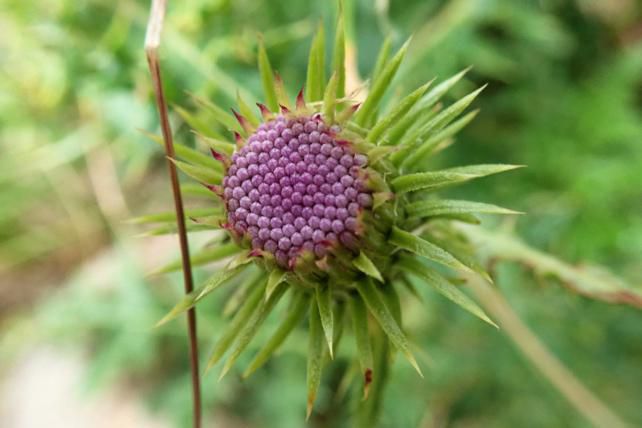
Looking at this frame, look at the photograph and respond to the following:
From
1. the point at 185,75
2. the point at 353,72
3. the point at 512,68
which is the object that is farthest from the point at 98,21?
the point at 512,68

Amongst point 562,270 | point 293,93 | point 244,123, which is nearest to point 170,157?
point 244,123

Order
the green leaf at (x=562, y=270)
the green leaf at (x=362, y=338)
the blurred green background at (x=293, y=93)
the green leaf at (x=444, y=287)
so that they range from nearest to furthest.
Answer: the green leaf at (x=444, y=287) < the green leaf at (x=362, y=338) < the green leaf at (x=562, y=270) < the blurred green background at (x=293, y=93)

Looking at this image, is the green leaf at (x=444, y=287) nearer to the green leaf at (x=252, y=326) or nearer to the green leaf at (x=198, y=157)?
the green leaf at (x=252, y=326)

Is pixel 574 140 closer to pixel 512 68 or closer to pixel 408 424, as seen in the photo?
pixel 512 68

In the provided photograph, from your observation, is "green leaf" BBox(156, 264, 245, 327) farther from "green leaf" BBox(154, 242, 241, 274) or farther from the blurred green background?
the blurred green background

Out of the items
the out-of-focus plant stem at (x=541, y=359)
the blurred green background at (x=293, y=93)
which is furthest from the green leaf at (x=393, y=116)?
the out-of-focus plant stem at (x=541, y=359)

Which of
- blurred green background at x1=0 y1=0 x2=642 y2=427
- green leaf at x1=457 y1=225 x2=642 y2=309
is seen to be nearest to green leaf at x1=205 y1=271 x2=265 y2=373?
green leaf at x1=457 y1=225 x2=642 y2=309

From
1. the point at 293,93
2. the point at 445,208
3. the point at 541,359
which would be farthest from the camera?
the point at 293,93

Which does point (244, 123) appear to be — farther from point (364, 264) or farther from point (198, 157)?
point (364, 264)
